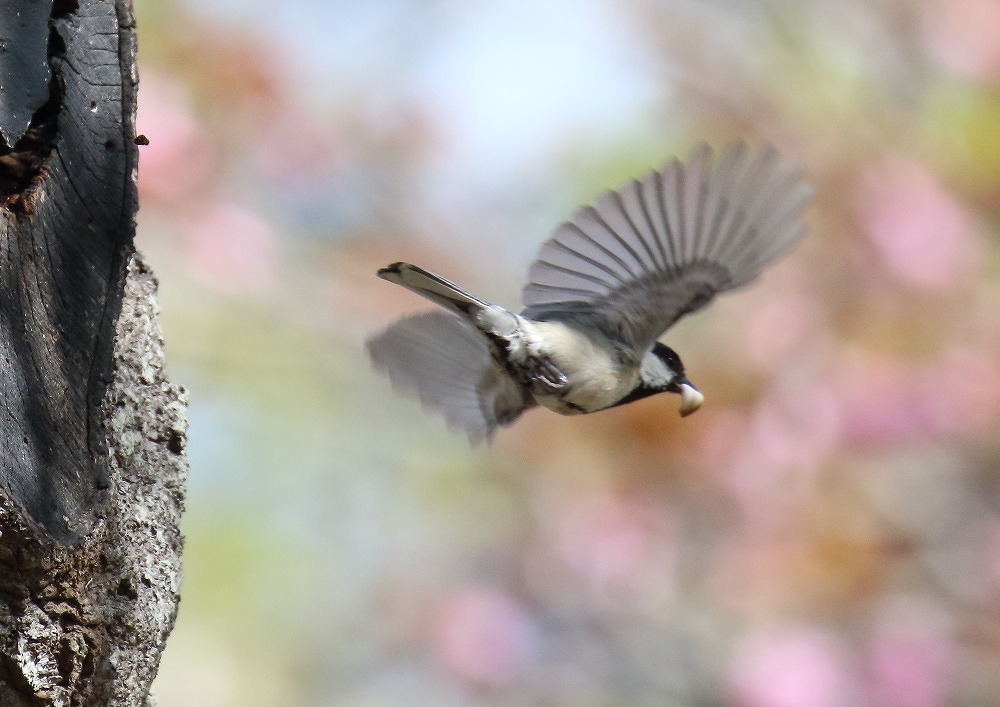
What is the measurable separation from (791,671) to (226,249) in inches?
86.5

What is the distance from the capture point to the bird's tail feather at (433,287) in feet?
5.38

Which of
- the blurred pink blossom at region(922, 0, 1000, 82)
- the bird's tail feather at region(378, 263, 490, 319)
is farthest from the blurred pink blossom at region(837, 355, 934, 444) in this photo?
the bird's tail feather at region(378, 263, 490, 319)

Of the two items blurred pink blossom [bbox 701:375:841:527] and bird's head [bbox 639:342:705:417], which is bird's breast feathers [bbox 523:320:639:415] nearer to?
bird's head [bbox 639:342:705:417]

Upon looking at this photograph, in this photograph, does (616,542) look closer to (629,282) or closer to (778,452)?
(778,452)

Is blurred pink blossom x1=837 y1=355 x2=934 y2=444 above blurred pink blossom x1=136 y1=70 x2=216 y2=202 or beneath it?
beneath

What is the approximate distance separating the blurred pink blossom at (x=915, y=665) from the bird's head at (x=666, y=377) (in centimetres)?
161

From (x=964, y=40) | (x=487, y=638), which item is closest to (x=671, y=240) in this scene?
(x=487, y=638)

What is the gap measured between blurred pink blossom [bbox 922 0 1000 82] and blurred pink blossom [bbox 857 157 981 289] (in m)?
0.40

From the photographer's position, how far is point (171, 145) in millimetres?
3758

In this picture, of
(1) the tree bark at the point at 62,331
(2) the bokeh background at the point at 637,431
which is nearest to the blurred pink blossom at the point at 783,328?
(2) the bokeh background at the point at 637,431

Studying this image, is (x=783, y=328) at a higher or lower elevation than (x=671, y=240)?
higher

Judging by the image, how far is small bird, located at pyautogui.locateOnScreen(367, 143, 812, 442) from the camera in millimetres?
1860

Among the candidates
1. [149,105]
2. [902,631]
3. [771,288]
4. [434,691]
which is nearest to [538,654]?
[434,691]

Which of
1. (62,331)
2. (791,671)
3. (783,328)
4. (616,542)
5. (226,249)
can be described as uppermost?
(226,249)
